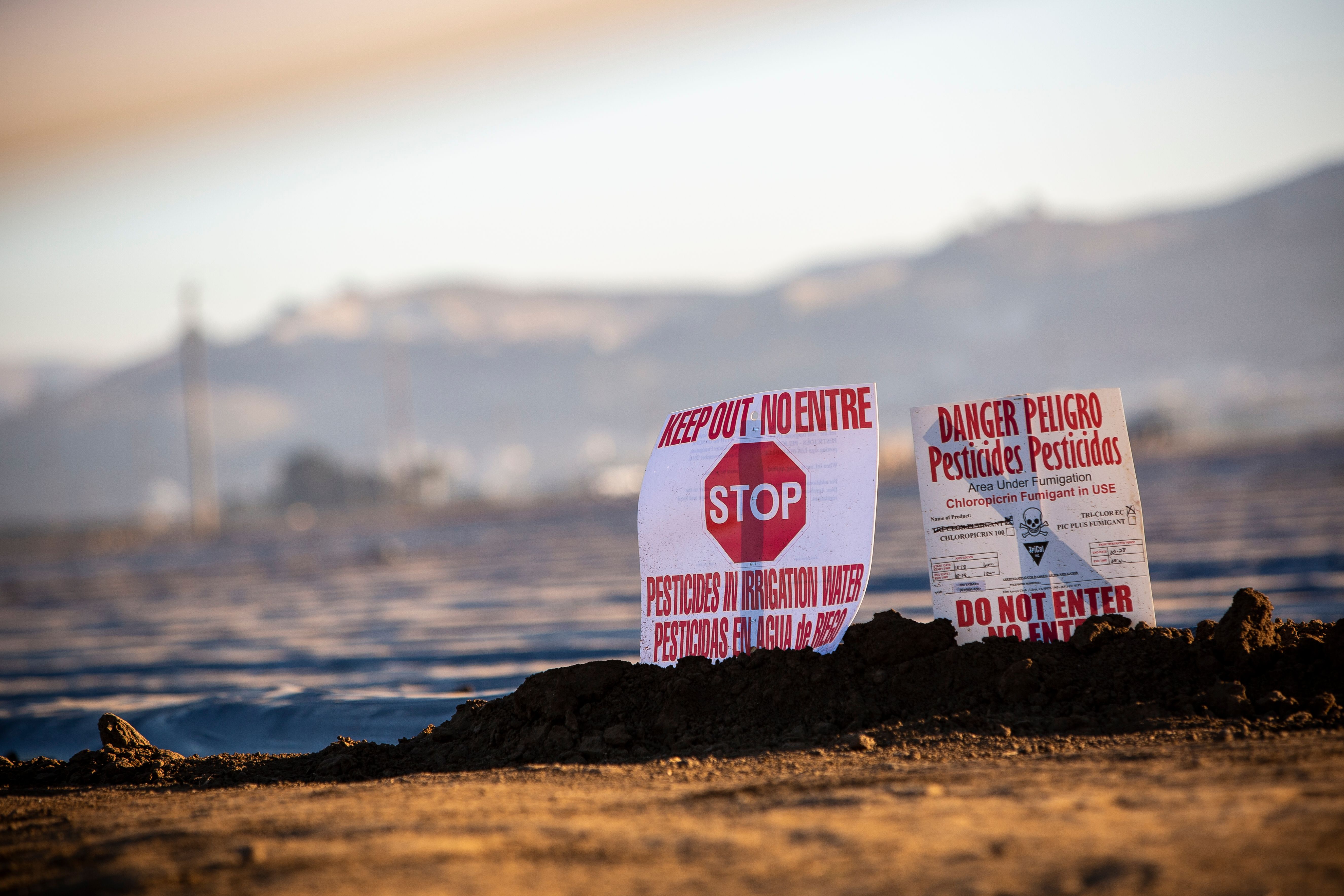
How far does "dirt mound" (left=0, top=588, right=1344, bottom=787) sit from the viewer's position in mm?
4840

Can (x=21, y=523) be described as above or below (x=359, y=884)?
above

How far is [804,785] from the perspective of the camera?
413 cm

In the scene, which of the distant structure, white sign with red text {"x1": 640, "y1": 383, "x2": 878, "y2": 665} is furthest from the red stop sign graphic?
the distant structure

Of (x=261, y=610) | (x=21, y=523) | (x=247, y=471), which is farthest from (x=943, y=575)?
(x=247, y=471)

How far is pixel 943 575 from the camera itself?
5.33m

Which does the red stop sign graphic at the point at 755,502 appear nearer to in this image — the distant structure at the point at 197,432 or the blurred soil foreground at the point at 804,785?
the blurred soil foreground at the point at 804,785

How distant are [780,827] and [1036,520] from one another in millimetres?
2347

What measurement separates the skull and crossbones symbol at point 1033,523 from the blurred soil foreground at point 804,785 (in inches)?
20.2

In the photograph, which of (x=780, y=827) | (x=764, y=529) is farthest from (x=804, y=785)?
(x=764, y=529)

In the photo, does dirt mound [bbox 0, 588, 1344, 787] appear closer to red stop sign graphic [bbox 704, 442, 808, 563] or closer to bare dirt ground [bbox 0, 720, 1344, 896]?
bare dirt ground [bbox 0, 720, 1344, 896]

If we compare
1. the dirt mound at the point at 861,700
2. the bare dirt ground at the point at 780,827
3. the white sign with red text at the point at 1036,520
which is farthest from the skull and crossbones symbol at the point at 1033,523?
the bare dirt ground at the point at 780,827

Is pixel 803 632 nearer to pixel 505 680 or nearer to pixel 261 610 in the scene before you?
pixel 505 680

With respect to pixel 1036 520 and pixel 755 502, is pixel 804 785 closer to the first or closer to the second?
pixel 755 502

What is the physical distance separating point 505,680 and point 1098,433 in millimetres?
4839
